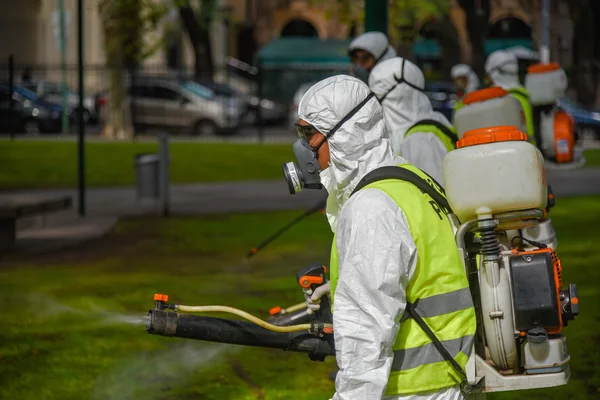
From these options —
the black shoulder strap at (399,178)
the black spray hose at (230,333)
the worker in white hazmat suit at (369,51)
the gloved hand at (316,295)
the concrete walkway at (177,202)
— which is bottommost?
the concrete walkway at (177,202)

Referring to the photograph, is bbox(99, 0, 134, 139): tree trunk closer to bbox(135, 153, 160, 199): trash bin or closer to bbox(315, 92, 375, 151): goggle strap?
bbox(135, 153, 160, 199): trash bin

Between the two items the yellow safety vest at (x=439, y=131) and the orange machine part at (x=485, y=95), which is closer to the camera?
the yellow safety vest at (x=439, y=131)

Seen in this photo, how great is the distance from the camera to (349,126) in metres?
3.60

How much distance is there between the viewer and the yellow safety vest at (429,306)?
3.46 meters

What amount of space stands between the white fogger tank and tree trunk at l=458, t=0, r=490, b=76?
21.5 meters

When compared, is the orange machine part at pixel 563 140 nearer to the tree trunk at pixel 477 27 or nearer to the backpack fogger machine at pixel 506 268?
the backpack fogger machine at pixel 506 268

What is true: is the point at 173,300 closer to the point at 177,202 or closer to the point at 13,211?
the point at 13,211

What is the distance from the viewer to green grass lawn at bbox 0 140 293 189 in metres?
20.4

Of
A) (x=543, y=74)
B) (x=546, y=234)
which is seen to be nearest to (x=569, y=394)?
(x=546, y=234)

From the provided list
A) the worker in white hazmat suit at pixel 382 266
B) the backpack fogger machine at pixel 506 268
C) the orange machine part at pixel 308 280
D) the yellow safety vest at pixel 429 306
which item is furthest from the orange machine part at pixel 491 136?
the orange machine part at pixel 308 280

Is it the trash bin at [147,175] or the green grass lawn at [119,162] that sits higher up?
the trash bin at [147,175]

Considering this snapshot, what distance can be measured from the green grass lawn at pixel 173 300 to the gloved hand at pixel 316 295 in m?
1.05

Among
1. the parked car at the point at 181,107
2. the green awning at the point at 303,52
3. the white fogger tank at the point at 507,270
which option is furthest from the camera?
the green awning at the point at 303,52

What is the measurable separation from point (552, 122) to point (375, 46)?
229 cm
